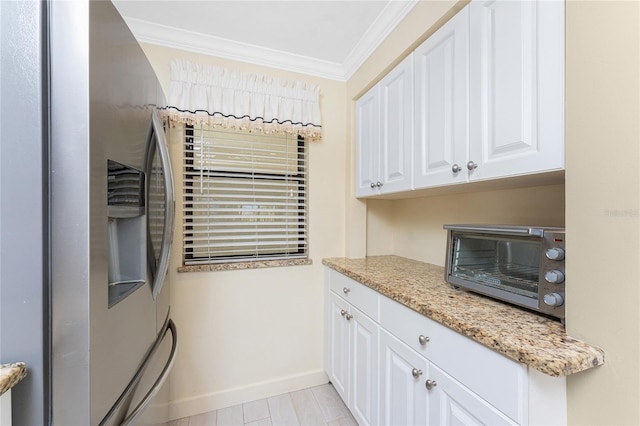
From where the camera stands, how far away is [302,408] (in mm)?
1781

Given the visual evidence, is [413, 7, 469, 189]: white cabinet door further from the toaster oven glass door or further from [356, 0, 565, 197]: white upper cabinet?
the toaster oven glass door

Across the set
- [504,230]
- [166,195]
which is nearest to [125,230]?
[166,195]

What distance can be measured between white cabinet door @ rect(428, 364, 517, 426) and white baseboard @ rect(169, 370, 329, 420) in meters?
1.22

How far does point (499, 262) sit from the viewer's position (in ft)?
3.55

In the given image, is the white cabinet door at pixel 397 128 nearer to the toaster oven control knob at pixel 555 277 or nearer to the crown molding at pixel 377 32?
the crown molding at pixel 377 32

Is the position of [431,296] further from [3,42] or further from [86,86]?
[3,42]

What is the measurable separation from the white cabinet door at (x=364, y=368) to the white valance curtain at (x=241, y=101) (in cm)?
131

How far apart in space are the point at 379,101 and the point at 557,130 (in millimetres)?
1071

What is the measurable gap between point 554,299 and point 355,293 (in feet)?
3.12

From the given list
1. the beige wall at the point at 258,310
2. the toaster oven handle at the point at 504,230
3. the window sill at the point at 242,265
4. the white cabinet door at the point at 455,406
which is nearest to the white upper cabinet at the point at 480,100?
the toaster oven handle at the point at 504,230

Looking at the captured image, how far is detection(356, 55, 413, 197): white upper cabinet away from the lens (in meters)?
1.44

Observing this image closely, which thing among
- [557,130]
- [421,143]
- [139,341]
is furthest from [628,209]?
[139,341]

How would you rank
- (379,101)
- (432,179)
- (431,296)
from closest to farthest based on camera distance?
(431,296) < (432,179) < (379,101)

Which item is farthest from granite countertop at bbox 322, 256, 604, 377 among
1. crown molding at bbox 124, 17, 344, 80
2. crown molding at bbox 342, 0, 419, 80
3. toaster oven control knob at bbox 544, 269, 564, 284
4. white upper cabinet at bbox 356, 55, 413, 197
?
crown molding at bbox 124, 17, 344, 80
